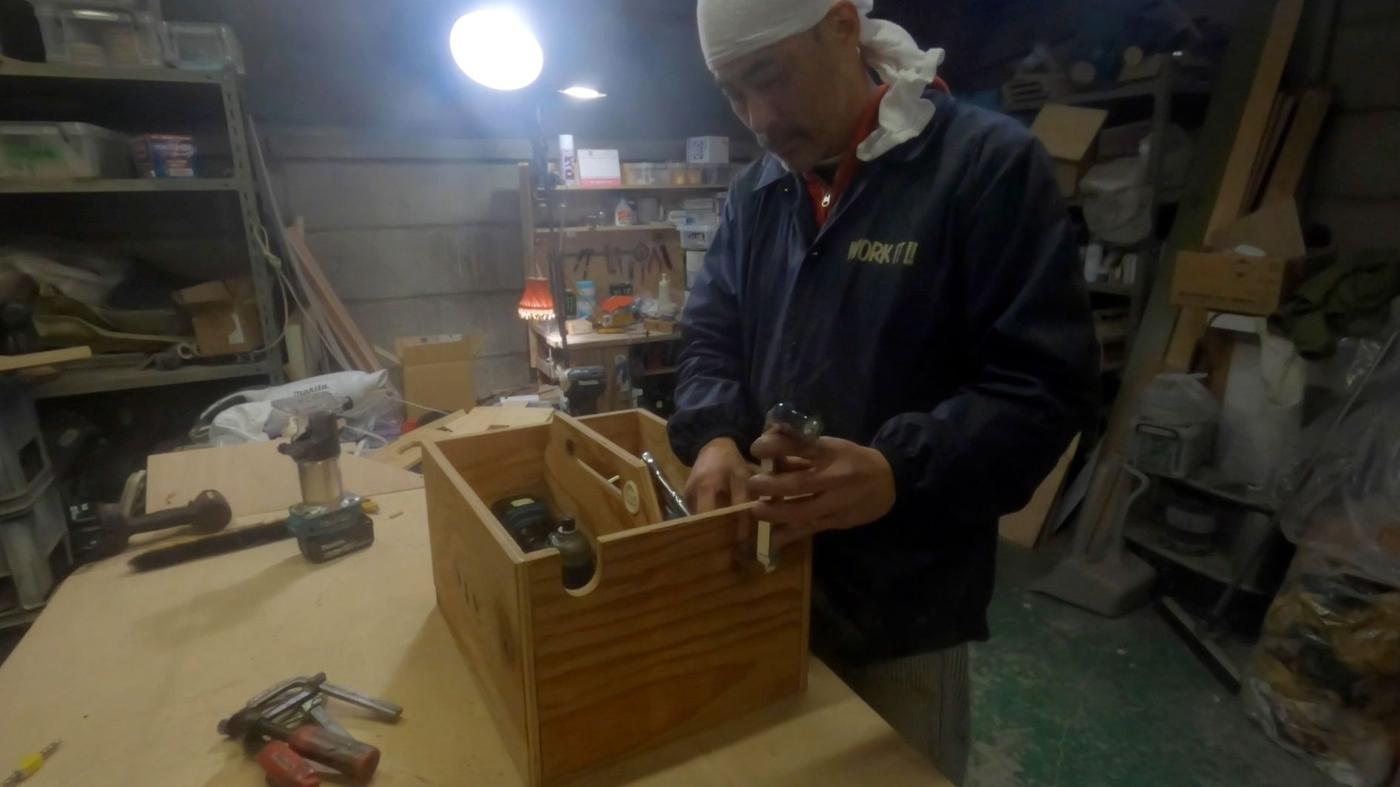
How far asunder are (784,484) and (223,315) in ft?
7.27

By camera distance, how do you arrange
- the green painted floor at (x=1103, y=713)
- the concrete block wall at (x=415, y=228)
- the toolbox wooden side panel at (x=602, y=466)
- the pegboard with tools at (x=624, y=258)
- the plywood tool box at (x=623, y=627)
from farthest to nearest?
the pegboard with tools at (x=624, y=258), the concrete block wall at (x=415, y=228), the green painted floor at (x=1103, y=713), the toolbox wooden side panel at (x=602, y=466), the plywood tool box at (x=623, y=627)

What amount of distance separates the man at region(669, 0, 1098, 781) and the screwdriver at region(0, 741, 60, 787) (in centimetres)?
59

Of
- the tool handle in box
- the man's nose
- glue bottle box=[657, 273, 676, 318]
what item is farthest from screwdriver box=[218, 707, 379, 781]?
glue bottle box=[657, 273, 676, 318]

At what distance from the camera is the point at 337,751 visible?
22.9 inches

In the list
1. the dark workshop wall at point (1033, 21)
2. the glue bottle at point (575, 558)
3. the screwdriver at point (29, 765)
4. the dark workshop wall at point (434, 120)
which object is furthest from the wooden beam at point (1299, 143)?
the screwdriver at point (29, 765)

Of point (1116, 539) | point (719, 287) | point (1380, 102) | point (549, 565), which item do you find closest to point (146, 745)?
point (549, 565)

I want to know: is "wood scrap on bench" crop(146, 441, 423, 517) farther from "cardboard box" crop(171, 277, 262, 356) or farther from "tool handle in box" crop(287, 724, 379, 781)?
"cardboard box" crop(171, 277, 262, 356)

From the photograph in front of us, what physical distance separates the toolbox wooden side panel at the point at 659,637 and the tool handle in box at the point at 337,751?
14 cm

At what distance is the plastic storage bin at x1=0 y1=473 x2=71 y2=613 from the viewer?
1.79m

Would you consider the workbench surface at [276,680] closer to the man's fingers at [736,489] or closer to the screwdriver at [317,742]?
the screwdriver at [317,742]

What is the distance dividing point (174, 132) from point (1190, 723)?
3439 millimetres

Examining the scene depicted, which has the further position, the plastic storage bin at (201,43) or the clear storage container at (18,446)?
the plastic storage bin at (201,43)

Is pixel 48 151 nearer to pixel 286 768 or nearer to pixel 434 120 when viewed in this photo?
pixel 434 120

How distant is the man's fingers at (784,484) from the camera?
23.2 inches
